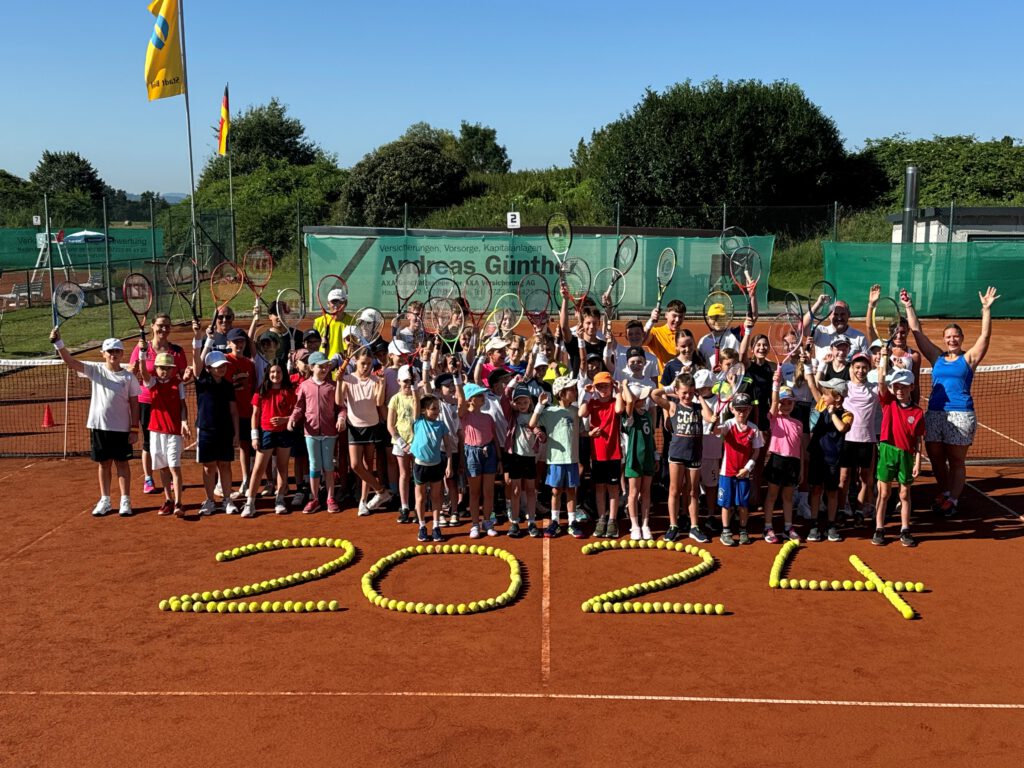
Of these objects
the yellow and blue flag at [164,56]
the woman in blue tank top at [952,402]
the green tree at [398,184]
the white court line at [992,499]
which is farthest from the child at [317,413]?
the green tree at [398,184]

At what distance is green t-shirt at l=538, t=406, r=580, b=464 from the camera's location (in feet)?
29.6

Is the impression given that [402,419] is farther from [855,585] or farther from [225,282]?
[225,282]

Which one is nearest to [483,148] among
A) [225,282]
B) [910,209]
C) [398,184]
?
[398,184]

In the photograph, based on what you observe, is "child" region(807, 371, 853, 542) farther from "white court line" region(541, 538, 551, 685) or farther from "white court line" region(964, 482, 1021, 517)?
"white court line" region(541, 538, 551, 685)

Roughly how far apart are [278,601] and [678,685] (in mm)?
3284

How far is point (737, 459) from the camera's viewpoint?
8773 mm

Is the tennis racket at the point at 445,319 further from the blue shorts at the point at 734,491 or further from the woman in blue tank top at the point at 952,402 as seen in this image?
the woman in blue tank top at the point at 952,402

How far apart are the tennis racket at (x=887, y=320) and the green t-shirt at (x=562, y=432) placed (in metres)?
3.23

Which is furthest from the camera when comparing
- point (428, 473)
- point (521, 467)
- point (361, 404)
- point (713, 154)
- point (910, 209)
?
point (713, 154)

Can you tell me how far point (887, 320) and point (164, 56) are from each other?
18.9m

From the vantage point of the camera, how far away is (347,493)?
10391 mm

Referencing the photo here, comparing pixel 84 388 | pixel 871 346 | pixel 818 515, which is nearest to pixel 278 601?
pixel 818 515

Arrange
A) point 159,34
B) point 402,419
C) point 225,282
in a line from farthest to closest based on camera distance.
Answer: point 159,34, point 225,282, point 402,419

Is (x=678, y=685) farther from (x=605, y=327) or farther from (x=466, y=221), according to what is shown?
(x=466, y=221)
